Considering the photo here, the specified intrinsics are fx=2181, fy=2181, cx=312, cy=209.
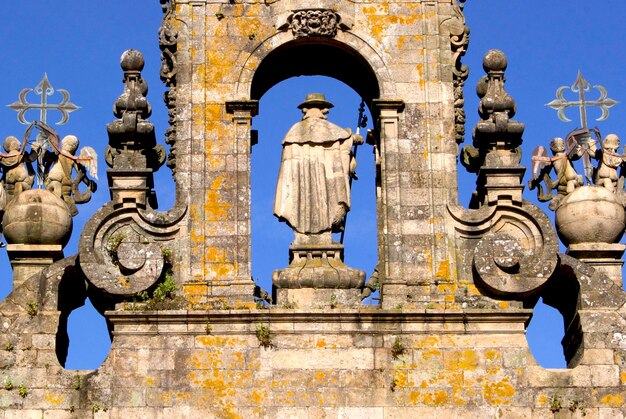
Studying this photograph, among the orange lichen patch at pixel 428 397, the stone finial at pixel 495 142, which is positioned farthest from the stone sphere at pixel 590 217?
the orange lichen patch at pixel 428 397

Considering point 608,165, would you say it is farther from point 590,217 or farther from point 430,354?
point 430,354

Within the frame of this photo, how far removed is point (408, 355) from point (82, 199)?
4702 mm

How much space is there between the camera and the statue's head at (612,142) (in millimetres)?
27562

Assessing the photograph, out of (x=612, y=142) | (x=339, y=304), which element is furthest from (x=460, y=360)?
(x=612, y=142)

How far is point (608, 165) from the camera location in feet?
90.1

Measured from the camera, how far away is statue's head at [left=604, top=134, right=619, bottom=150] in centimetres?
2756

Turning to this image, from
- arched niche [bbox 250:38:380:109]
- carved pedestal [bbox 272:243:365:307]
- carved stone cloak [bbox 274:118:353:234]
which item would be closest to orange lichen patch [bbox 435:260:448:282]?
carved pedestal [bbox 272:243:365:307]

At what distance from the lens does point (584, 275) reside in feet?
85.8

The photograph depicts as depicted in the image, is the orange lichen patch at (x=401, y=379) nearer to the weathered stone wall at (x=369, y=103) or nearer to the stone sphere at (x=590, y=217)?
the weathered stone wall at (x=369, y=103)

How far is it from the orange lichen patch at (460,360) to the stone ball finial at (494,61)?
3.84m

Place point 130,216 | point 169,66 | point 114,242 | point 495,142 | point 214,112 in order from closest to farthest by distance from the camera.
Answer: point 114,242 < point 130,216 < point 495,142 < point 214,112 < point 169,66

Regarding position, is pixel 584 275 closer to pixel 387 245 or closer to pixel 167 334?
pixel 387 245

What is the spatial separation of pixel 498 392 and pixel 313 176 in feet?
11.8

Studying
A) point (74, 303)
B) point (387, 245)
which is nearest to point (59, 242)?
point (74, 303)
